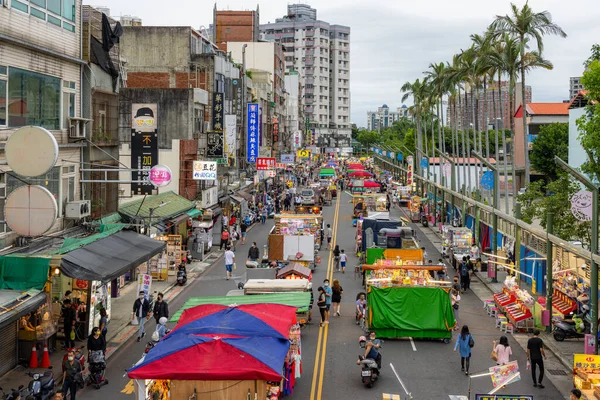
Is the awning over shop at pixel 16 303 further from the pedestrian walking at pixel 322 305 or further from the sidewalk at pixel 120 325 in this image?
the pedestrian walking at pixel 322 305

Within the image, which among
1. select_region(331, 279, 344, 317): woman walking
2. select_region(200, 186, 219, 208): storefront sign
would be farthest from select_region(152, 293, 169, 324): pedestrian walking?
select_region(200, 186, 219, 208): storefront sign

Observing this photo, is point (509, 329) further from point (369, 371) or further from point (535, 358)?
point (369, 371)

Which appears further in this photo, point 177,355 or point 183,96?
point 183,96

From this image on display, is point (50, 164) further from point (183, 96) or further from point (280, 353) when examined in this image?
point (183, 96)

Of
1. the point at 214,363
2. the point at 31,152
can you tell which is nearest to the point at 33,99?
the point at 31,152

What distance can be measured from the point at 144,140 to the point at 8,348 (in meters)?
14.6

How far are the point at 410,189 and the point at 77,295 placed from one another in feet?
201

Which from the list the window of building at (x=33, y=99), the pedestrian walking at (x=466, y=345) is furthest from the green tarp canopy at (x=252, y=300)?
the window of building at (x=33, y=99)

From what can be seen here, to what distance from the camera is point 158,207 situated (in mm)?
33750

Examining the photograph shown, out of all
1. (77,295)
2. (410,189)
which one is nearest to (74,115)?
(77,295)

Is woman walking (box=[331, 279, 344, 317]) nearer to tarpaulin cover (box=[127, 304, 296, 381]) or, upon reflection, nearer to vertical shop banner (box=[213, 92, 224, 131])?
tarpaulin cover (box=[127, 304, 296, 381])

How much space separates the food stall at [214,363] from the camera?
43.9ft

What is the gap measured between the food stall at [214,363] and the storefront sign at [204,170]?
23150 millimetres

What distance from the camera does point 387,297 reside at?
893 inches
